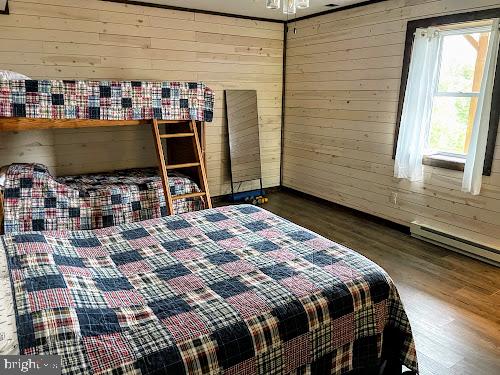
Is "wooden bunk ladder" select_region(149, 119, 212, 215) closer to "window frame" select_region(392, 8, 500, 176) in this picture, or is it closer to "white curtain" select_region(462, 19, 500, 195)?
"window frame" select_region(392, 8, 500, 176)

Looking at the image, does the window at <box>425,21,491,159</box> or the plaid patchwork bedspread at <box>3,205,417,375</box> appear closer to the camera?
the plaid patchwork bedspread at <box>3,205,417,375</box>

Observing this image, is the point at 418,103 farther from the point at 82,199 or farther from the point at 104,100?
the point at 82,199

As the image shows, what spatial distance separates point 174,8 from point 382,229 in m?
3.18

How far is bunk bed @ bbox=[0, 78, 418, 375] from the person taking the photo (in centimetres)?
115

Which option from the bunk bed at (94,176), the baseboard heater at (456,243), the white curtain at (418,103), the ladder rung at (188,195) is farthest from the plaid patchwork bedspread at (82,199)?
the baseboard heater at (456,243)

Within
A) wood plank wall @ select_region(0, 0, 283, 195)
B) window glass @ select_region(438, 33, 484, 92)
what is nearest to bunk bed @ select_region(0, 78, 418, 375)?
wood plank wall @ select_region(0, 0, 283, 195)

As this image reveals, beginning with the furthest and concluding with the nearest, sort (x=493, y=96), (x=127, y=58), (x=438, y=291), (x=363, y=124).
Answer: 1. (x=363, y=124)
2. (x=127, y=58)
3. (x=493, y=96)
4. (x=438, y=291)

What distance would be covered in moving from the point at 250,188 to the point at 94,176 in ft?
6.54

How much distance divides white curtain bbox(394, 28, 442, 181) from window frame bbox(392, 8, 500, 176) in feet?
0.30

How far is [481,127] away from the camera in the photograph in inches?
115

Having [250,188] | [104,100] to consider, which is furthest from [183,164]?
[250,188]

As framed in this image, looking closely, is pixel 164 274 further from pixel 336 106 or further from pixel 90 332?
pixel 336 106

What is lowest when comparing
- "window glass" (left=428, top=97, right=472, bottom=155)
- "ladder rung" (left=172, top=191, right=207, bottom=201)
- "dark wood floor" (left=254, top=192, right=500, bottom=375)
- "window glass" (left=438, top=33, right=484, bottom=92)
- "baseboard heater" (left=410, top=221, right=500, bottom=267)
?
"dark wood floor" (left=254, top=192, right=500, bottom=375)

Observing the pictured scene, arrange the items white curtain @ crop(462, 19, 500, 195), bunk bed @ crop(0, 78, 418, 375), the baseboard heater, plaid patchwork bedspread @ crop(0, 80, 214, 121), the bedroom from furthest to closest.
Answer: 1. the baseboard heater
2. white curtain @ crop(462, 19, 500, 195)
3. plaid patchwork bedspread @ crop(0, 80, 214, 121)
4. the bedroom
5. bunk bed @ crop(0, 78, 418, 375)
